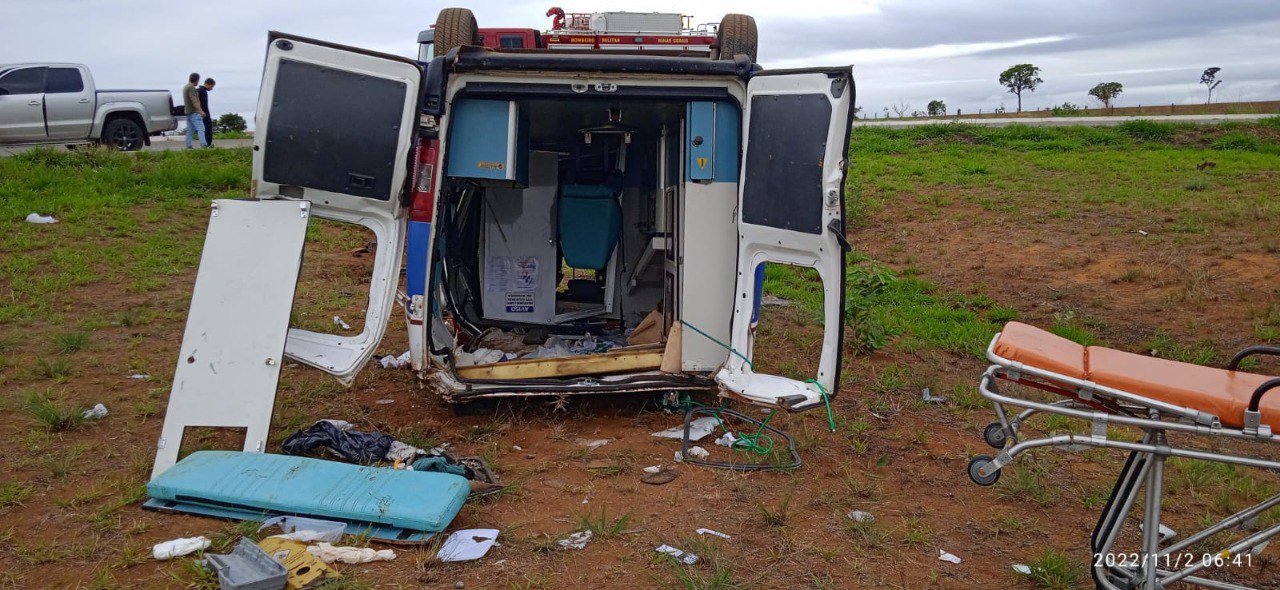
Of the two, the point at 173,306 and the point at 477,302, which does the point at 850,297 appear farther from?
the point at 173,306

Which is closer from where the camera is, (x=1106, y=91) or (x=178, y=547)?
(x=178, y=547)

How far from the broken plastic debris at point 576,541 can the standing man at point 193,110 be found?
1315cm

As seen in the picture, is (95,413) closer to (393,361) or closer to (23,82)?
(393,361)

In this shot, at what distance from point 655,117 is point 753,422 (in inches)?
80.1

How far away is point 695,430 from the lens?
526 cm

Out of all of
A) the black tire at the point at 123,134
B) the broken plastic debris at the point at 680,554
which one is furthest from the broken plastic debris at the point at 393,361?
the black tire at the point at 123,134

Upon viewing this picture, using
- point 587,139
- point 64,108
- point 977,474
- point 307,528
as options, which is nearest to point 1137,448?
point 977,474

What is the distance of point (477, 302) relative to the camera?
706 cm

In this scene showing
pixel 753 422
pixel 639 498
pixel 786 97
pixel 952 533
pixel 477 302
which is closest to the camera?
pixel 952 533

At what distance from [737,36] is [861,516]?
3318mm

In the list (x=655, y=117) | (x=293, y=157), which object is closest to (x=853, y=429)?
(x=655, y=117)

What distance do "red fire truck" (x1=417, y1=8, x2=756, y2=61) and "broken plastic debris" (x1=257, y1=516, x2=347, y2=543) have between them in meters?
Result: 2.89

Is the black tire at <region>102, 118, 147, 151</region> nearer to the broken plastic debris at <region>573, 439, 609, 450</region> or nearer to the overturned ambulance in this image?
the overturned ambulance

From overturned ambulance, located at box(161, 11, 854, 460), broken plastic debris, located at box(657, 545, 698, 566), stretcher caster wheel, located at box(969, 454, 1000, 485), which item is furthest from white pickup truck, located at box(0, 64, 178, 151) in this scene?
stretcher caster wheel, located at box(969, 454, 1000, 485)
